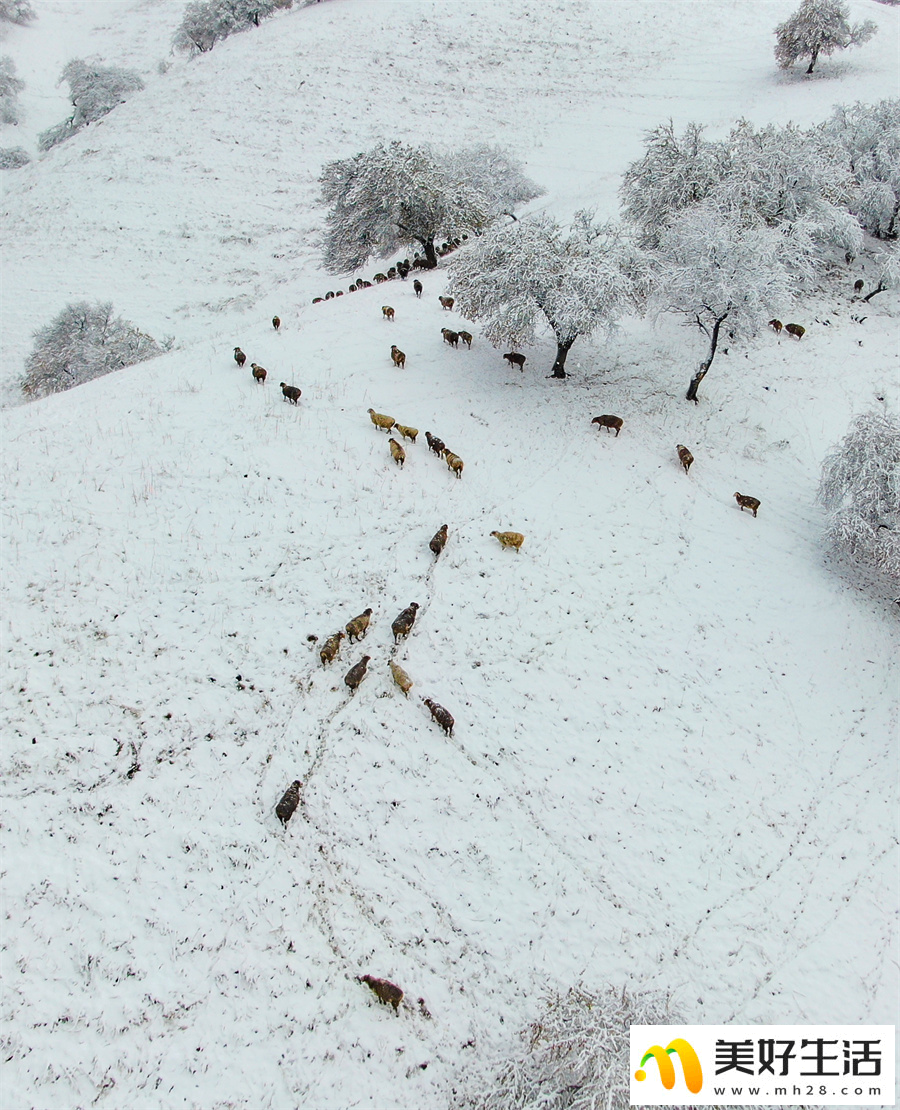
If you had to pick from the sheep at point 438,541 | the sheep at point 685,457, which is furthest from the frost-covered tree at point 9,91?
the sheep at point 685,457

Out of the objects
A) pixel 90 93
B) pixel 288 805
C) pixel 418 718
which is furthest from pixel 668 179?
pixel 90 93

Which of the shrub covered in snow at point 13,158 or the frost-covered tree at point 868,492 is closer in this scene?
the frost-covered tree at point 868,492

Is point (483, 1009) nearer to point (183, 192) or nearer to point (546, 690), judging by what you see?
point (546, 690)

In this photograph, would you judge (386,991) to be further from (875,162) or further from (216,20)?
(216,20)

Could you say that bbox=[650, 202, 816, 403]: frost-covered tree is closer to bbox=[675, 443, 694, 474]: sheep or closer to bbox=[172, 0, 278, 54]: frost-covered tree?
bbox=[675, 443, 694, 474]: sheep

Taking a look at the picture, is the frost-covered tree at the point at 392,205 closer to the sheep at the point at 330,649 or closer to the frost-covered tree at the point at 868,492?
the frost-covered tree at the point at 868,492

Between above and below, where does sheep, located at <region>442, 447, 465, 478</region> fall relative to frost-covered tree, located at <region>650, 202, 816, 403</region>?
below

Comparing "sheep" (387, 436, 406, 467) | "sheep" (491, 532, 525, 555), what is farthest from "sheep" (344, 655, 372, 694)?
"sheep" (387, 436, 406, 467)
